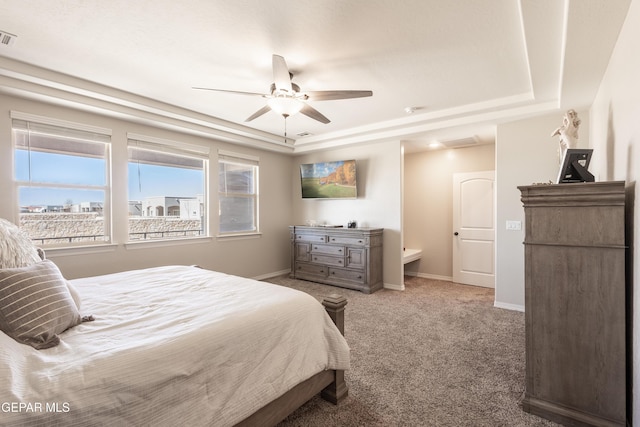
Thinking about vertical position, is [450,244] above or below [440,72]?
below

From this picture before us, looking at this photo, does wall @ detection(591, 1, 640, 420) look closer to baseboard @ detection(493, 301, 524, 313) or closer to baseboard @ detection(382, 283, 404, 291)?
baseboard @ detection(493, 301, 524, 313)

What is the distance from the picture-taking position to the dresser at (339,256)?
4.81 m

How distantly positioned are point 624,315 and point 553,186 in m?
0.82

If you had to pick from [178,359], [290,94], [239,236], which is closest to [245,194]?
[239,236]

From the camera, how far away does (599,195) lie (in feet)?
5.83

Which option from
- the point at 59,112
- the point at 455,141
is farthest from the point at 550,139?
the point at 59,112

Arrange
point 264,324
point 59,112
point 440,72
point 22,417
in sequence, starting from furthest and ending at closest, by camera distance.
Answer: point 59,112
point 440,72
point 264,324
point 22,417

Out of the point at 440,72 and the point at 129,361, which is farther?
the point at 440,72

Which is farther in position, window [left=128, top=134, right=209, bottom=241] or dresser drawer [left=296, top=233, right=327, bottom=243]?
dresser drawer [left=296, top=233, right=327, bottom=243]

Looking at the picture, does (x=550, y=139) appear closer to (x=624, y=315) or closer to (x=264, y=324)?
(x=624, y=315)

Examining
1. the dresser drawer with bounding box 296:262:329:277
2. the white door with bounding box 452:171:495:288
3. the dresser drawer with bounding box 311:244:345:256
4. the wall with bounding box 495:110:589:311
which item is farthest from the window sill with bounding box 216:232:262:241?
the wall with bounding box 495:110:589:311

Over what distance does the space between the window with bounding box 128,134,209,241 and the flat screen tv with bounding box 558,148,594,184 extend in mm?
4536

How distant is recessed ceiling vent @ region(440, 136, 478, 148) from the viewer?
481 cm

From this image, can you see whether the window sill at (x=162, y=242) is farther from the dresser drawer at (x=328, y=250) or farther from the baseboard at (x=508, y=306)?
the baseboard at (x=508, y=306)
